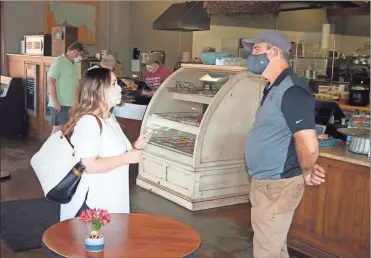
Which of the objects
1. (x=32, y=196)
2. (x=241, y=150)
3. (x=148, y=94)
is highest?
(x=148, y=94)

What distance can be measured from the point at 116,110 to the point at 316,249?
3.75 metres

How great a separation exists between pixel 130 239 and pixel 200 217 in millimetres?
2675

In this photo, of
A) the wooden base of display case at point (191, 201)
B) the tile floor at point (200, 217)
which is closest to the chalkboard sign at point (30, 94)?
the tile floor at point (200, 217)

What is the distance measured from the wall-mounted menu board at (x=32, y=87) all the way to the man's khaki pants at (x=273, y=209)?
256 inches

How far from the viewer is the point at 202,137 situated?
4.99 meters

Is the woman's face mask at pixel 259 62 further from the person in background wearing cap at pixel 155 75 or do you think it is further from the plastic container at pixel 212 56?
the person in background wearing cap at pixel 155 75

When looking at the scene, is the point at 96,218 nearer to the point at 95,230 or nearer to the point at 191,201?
the point at 95,230

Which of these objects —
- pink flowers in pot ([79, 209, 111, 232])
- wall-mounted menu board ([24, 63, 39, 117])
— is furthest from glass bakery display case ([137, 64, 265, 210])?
wall-mounted menu board ([24, 63, 39, 117])

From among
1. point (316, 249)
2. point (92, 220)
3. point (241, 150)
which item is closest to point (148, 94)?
point (241, 150)

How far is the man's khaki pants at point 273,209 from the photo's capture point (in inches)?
111

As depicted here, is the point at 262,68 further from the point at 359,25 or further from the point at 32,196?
the point at 359,25

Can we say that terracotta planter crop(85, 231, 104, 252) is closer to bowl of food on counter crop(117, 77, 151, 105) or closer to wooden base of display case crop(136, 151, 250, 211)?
wooden base of display case crop(136, 151, 250, 211)

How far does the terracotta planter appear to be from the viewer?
207 cm

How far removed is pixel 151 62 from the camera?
7762mm
